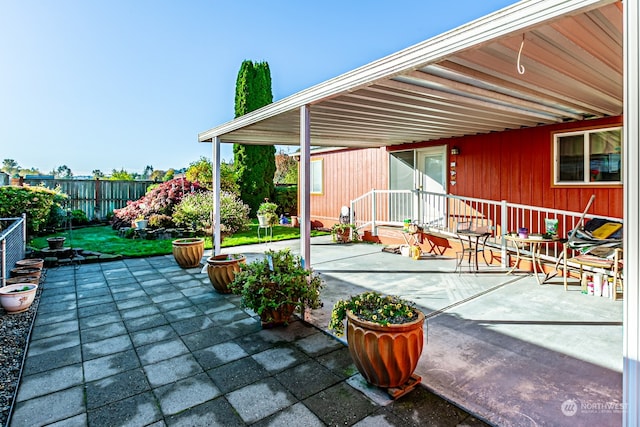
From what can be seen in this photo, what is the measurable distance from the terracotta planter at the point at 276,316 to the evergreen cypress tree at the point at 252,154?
11.3 meters

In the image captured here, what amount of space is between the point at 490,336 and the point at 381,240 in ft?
19.2

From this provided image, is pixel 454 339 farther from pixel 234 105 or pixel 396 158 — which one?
pixel 234 105

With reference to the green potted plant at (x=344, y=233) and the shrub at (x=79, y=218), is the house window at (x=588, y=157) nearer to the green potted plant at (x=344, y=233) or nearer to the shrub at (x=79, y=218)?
the green potted plant at (x=344, y=233)

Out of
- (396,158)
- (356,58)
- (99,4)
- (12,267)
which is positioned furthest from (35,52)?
(356,58)

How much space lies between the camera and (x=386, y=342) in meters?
2.39

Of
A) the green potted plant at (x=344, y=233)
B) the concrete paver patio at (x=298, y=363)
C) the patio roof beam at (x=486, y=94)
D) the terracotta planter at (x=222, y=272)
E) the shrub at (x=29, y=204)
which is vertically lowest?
the concrete paver patio at (x=298, y=363)

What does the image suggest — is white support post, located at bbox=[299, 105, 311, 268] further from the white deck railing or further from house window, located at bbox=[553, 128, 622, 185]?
house window, located at bbox=[553, 128, 622, 185]

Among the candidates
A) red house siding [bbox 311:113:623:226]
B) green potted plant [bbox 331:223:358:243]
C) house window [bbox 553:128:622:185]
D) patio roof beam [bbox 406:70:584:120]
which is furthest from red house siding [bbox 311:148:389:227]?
patio roof beam [bbox 406:70:584:120]

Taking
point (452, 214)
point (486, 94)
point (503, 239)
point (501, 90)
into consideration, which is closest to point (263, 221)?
point (452, 214)

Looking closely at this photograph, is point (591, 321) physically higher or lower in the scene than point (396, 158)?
lower

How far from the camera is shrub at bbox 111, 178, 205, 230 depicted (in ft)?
35.2

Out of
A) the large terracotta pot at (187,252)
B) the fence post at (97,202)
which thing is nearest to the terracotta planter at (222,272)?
the large terracotta pot at (187,252)

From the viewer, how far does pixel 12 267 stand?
18.8 ft

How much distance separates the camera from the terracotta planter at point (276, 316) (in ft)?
12.0
